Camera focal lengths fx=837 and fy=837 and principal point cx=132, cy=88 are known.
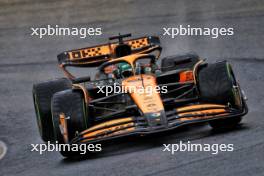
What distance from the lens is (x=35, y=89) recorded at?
12703 millimetres

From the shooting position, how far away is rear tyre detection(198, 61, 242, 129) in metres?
11.2

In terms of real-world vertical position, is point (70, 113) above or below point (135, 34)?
above

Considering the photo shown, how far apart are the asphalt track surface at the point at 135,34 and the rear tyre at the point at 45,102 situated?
36cm

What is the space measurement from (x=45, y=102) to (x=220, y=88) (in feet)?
9.07

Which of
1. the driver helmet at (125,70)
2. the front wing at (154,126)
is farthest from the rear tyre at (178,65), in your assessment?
the front wing at (154,126)

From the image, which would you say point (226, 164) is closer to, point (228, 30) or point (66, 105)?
point (66, 105)

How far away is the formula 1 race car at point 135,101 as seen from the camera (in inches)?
425

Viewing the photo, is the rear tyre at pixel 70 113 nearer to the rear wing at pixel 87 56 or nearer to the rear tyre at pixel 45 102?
the rear tyre at pixel 45 102

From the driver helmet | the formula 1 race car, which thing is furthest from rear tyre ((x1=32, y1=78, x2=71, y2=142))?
the driver helmet

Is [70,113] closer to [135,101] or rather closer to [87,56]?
[135,101]

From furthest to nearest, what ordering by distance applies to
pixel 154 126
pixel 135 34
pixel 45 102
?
pixel 135 34 < pixel 45 102 < pixel 154 126

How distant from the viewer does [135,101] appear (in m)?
11.3

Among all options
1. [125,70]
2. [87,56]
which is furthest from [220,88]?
[87,56]

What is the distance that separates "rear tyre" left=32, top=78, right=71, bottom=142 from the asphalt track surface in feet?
1.19
